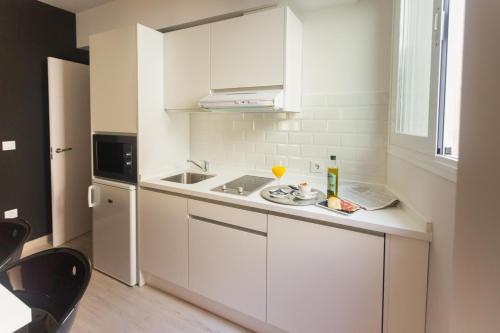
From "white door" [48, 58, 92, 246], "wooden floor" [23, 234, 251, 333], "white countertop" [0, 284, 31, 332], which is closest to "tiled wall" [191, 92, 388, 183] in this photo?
"wooden floor" [23, 234, 251, 333]

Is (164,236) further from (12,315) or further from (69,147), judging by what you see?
(69,147)

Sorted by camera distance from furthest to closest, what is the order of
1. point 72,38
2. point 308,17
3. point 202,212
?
point 72,38
point 308,17
point 202,212

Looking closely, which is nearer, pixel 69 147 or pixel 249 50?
pixel 249 50

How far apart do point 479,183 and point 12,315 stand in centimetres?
120

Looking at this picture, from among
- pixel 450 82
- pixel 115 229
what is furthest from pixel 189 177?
pixel 450 82

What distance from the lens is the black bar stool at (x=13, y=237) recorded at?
4.12 feet

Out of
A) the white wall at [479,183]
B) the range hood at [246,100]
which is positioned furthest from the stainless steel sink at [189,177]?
the white wall at [479,183]

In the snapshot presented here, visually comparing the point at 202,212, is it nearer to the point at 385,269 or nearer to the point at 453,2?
the point at 385,269

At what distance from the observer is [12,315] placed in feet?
2.33

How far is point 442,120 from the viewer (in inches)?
45.2

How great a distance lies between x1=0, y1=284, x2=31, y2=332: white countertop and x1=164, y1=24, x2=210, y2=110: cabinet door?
1.71 m

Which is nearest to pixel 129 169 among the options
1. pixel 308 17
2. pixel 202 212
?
pixel 202 212

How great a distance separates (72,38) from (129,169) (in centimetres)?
195

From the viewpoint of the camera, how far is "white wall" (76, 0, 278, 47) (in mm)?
2078
